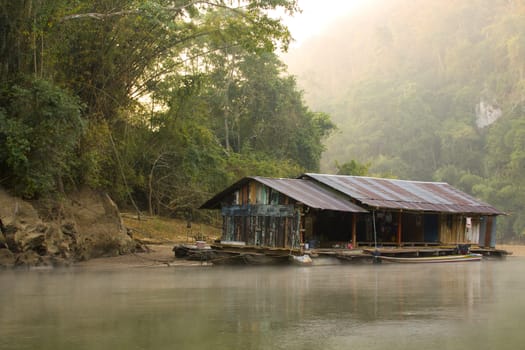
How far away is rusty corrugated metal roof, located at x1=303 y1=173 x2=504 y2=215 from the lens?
25.8 m

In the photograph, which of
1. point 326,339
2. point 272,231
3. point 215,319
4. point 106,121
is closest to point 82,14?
point 106,121

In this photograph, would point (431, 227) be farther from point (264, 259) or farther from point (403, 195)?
point (264, 259)

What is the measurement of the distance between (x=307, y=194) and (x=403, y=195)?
5.45 metres

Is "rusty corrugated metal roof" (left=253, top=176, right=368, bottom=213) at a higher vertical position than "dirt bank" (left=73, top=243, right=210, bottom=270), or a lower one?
higher

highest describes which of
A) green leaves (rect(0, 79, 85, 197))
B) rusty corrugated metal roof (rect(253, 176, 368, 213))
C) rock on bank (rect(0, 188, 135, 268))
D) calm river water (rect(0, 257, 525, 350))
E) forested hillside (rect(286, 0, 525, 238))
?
forested hillside (rect(286, 0, 525, 238))

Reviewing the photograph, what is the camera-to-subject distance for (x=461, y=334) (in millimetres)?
9516

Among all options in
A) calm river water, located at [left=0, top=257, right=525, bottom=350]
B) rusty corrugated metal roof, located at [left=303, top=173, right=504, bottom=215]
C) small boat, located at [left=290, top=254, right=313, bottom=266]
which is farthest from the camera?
rusty corrugated metal roof, located at [left=303, top=173, right=504, bottom=215]

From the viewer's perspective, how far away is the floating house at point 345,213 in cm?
2395

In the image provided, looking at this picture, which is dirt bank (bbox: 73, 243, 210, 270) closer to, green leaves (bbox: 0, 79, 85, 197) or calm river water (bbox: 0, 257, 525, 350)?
calm river water (bbox: 0, 257, 525, 350)

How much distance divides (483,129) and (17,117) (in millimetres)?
57516

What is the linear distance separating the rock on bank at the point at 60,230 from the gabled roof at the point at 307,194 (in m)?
4.27

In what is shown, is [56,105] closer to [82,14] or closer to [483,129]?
[82,14]

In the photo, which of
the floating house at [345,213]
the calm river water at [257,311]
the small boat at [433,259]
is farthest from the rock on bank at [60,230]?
the small boat at [433,259]

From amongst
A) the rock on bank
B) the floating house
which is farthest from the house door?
the rock on bank
